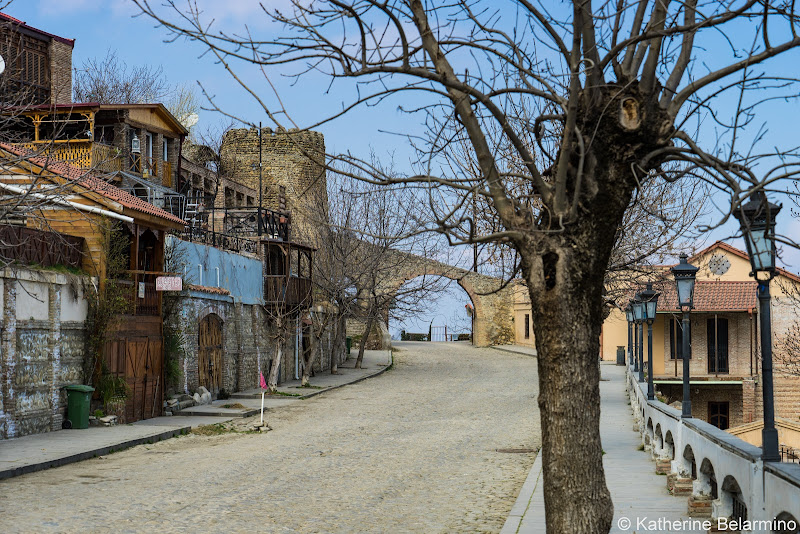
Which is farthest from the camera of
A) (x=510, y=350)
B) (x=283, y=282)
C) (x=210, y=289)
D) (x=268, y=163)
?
(x=510, y=350)

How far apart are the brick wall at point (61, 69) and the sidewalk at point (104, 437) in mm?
14675

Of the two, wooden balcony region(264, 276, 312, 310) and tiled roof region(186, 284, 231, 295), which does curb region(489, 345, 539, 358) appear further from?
tiled roof region(186, 284, 231, 295)

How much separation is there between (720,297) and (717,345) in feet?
6.49

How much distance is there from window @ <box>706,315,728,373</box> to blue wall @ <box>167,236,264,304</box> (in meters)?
18.5

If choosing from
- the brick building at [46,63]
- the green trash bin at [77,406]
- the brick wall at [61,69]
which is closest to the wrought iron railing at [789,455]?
the green trash bin at [77,406]

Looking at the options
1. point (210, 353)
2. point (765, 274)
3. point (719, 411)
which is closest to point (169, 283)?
point (210, 353)

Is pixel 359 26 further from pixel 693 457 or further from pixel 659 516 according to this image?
pixel 693 457

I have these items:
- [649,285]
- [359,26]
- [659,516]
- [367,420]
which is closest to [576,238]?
[359,26]

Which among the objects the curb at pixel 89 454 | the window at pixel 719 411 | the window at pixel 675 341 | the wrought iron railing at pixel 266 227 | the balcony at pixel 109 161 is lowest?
the window at pixel 719 411

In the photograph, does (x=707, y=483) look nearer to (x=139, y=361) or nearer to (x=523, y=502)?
(x=523, y=502)

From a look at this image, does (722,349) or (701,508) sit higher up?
(722,349)

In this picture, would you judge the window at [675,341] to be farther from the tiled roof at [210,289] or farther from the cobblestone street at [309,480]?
the tiled roof at [210,289]

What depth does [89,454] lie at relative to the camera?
47.4 ft

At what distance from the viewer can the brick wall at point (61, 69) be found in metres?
32.5
